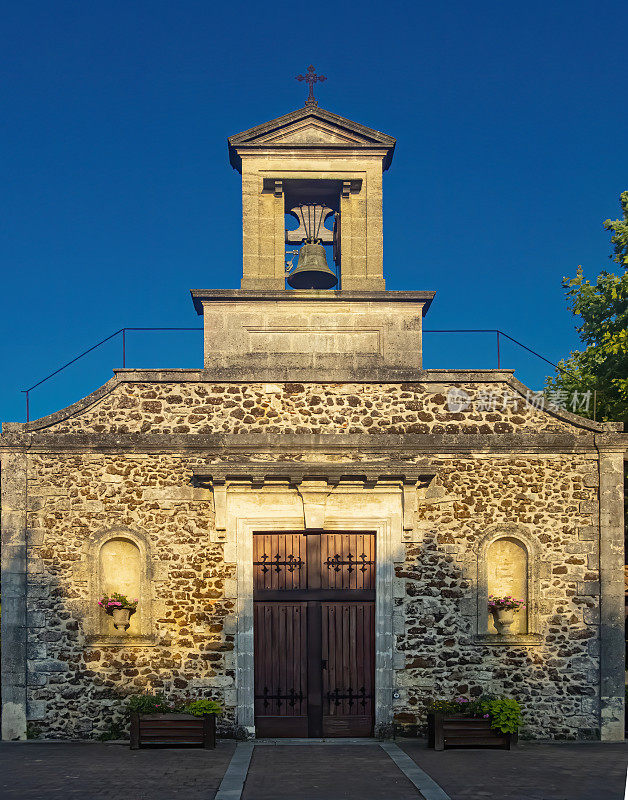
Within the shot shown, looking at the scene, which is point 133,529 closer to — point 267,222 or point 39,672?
point 39,672

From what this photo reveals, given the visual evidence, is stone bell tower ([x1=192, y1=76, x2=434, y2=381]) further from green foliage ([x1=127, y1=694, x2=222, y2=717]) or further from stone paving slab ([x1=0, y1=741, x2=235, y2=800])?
stone paving slab ([x1=0, y1=741, x2=235, y2=800])

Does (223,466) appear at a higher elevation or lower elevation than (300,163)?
lower

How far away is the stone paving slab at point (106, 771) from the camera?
8328mm

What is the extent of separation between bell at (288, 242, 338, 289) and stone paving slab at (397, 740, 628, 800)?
23.4 ft

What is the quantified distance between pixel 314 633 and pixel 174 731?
2349 millimetres

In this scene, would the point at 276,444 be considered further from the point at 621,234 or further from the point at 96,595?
the point at 621,234

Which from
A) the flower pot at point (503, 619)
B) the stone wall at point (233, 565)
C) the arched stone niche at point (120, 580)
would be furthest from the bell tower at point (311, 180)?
the flower pot at point (503, 619)

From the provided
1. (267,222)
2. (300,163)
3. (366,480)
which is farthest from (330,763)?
(300,163)

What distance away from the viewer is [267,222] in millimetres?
12547

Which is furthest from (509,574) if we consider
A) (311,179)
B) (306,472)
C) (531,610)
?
(311,179)

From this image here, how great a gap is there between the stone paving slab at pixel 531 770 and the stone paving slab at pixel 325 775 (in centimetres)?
50

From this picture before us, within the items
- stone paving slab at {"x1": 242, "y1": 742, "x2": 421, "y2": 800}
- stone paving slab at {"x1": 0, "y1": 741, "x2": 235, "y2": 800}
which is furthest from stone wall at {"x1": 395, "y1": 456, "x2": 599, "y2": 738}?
stone paving slab at {"x1": 0, "y1": 741, "x2": 235, "y2": 800}

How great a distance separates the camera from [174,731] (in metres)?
10.8

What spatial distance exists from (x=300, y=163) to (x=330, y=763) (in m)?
8.76
